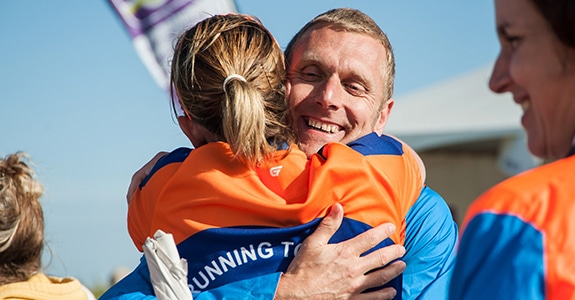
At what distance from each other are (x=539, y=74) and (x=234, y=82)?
0.88m

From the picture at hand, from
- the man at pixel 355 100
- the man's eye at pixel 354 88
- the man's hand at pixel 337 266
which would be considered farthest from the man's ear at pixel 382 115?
the man's hand at pixel 337 266

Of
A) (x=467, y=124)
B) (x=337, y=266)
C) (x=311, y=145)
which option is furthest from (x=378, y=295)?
(x=467, y=124)

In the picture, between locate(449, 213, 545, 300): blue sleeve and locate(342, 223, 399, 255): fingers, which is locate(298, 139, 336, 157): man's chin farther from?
locate(449, 213, 545, 300): blue sleeve

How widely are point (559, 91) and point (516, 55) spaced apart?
3.5 inches

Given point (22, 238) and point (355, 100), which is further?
point (22, 238)

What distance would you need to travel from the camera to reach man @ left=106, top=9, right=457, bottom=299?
212 cm

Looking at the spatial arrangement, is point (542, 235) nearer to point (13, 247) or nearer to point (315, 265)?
point (315, 265)

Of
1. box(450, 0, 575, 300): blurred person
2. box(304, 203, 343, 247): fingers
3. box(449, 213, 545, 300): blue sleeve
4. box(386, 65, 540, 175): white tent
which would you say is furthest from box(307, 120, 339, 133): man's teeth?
box(386, 65, 540, 175): white tent

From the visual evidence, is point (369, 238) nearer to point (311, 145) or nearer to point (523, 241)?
point (311, 145)

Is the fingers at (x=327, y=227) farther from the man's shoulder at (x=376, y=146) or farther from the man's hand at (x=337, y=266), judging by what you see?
the man's shoulder at (x=376, y=146)

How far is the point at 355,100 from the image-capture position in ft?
7.40

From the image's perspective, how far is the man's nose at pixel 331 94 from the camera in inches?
86.4

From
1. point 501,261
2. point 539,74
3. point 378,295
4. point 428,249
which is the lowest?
point 428,249

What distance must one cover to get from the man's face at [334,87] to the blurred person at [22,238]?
1006 mm
